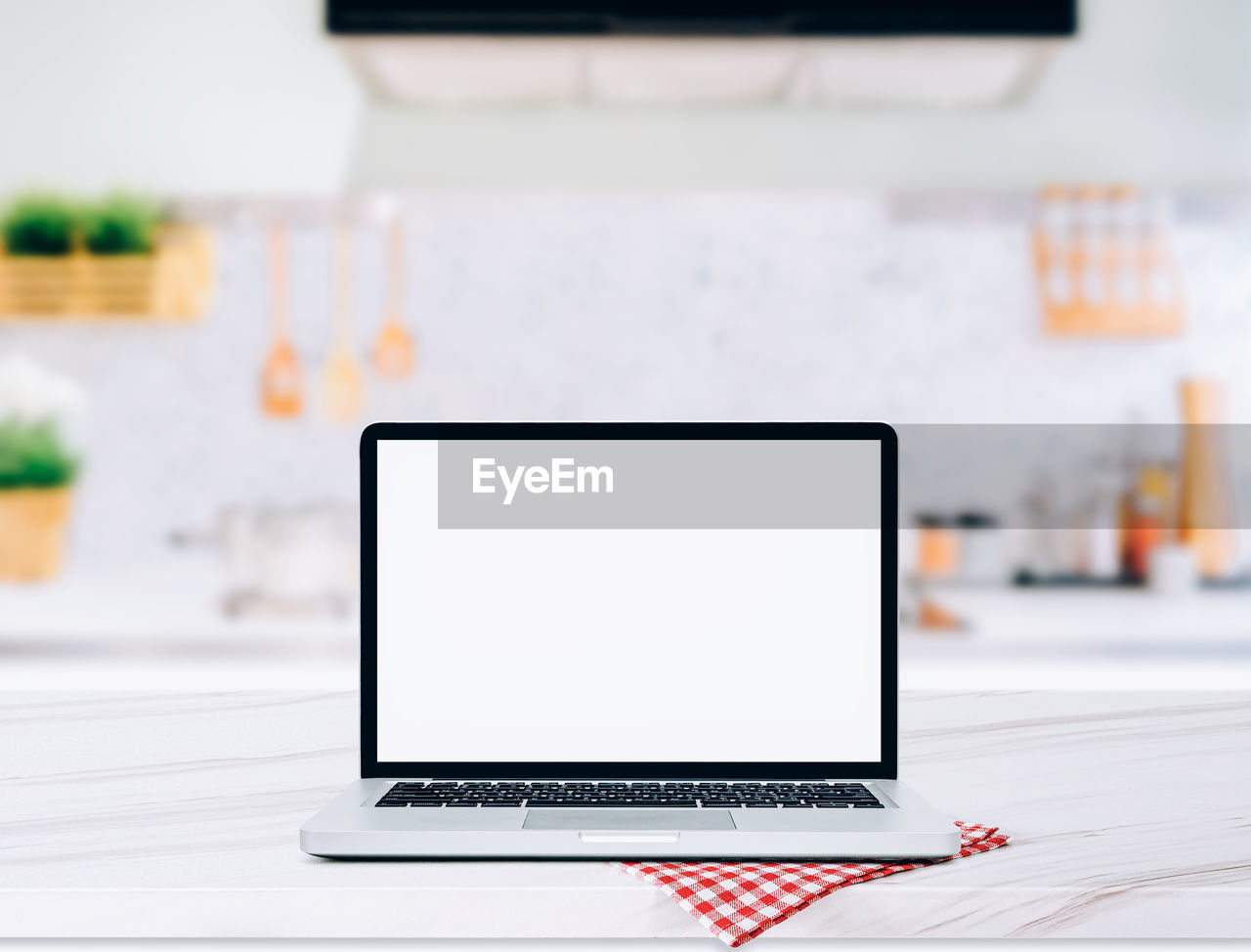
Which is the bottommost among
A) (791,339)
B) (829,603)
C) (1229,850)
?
(1229,850)

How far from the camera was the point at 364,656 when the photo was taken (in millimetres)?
678

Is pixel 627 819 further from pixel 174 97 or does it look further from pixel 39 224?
pixel 39 224

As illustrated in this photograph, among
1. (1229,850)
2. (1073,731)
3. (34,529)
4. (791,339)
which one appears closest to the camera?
(1229,850)

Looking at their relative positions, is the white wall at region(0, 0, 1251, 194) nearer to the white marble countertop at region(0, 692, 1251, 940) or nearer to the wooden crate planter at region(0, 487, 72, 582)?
the wooden crate planter at region(0, 487, 72, 582)

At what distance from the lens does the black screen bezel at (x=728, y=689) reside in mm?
674

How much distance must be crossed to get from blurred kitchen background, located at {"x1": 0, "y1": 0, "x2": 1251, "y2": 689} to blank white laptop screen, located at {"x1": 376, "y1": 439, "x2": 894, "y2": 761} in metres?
1.38

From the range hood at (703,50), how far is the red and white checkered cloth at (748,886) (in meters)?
1.57

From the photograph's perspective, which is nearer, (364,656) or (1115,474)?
(364,656)

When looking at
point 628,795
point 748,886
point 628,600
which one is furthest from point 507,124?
point 748,886

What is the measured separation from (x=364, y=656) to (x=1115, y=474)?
216 centimetres

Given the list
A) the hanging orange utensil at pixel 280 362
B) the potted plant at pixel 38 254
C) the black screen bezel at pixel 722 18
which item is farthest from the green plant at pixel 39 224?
the black screen bezel at pixel 722 18

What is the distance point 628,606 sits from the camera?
696mm

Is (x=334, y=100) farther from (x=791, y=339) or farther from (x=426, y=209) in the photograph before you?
(x=791, y=339)

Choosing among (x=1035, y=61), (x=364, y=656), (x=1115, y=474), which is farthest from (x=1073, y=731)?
(x=1115, y=474)
